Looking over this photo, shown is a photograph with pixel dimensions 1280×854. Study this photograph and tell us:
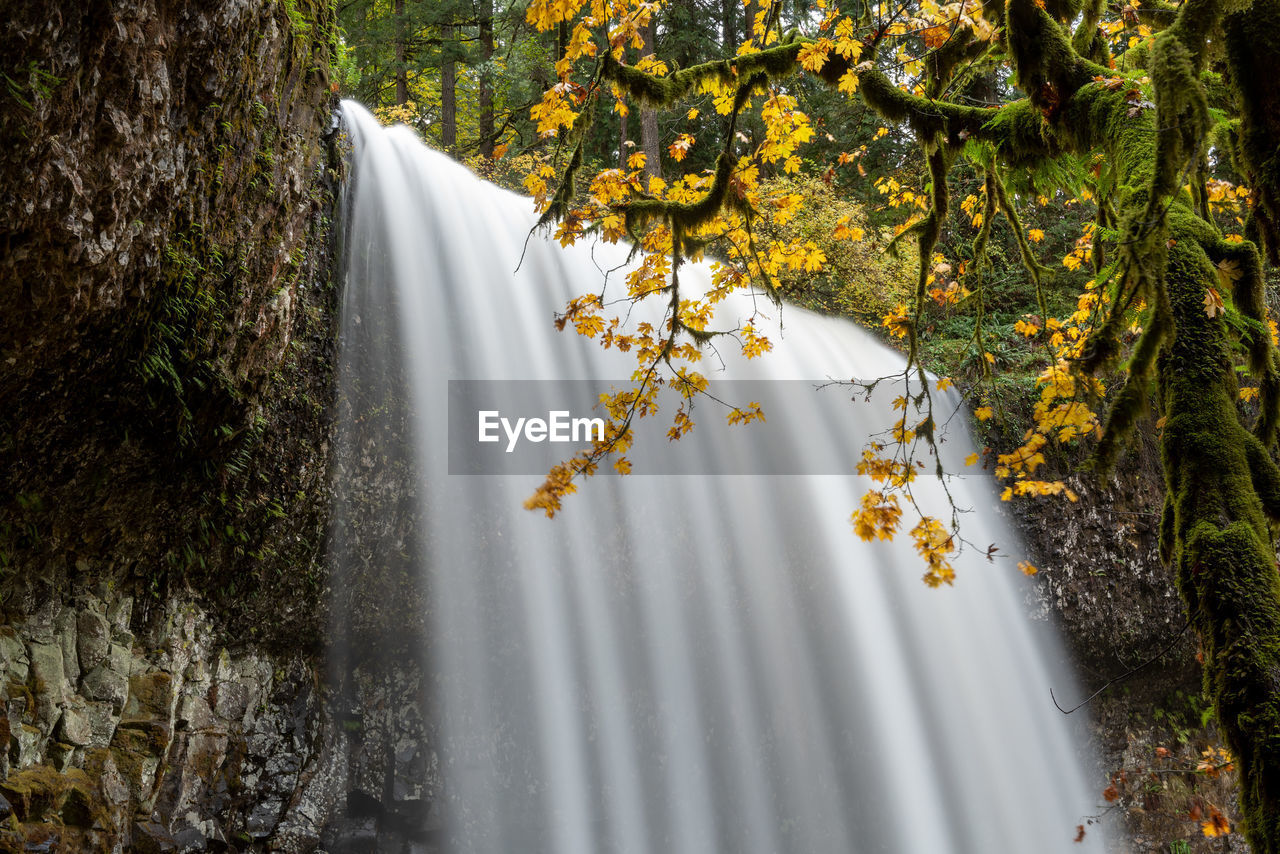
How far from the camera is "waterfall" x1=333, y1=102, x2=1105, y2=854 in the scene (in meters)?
7.11

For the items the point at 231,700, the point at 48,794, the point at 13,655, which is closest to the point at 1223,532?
the point at 48,794

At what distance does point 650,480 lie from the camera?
26.7 ft

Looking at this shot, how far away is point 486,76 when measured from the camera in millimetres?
14469

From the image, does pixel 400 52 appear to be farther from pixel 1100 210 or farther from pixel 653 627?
pixel 1100 210

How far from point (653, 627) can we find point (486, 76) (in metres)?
11.4

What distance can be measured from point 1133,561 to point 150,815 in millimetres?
9149

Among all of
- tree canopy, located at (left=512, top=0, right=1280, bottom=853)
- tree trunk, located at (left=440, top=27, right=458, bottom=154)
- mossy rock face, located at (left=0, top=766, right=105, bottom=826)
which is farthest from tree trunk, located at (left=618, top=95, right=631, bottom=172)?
mossy rock face, located at (left=0, top=766, right=105, bottom=826)

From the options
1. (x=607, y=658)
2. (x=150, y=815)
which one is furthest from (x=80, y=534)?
(x=607, y=658)

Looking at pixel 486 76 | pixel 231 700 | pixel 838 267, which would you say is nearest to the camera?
pixel 231 700

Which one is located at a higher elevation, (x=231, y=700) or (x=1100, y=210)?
(x=1100, y=210)

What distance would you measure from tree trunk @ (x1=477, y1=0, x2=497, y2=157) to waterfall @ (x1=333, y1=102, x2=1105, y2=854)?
19.2 ft

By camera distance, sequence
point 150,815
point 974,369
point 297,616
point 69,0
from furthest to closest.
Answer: point 974,369, point 297,616, point 150,815, point 69,0

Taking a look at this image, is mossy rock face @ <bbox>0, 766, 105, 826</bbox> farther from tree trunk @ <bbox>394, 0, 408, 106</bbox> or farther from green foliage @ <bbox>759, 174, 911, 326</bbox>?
tree trunk @ <bbox>394, 0, 408, 106</bbox>

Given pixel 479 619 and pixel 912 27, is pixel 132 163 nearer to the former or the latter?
pixel 912 27
